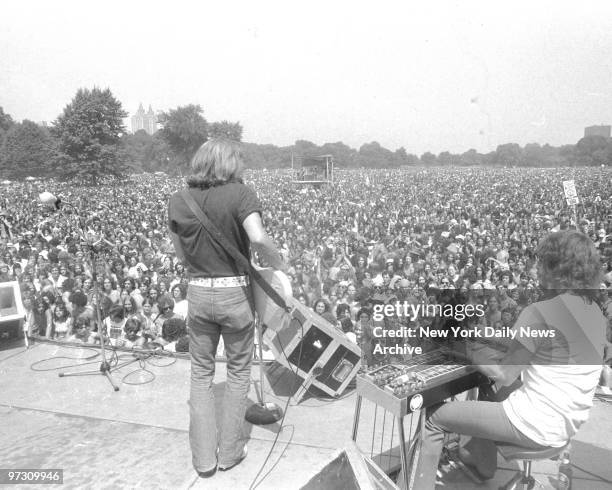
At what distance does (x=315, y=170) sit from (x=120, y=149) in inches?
474

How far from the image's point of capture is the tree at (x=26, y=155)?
25.4 metres

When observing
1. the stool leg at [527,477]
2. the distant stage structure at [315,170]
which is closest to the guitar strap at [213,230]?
the stool leg at [527,477]

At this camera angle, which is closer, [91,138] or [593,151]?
[593,151]

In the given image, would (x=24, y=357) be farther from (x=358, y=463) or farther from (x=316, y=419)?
(x=358, y=463)

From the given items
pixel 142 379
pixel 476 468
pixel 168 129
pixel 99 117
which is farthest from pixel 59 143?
pixel 476 468

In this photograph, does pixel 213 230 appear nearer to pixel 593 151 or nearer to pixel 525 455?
pixel 525 455

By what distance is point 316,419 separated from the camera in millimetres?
2562

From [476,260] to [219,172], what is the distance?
7.35m

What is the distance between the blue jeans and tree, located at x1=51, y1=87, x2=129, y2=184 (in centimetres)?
2074

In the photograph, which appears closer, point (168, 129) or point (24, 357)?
point (24, 357)

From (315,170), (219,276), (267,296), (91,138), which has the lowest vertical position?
(267,296)

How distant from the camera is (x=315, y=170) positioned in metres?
29.6

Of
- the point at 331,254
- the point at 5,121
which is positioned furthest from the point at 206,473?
the point at 5,121

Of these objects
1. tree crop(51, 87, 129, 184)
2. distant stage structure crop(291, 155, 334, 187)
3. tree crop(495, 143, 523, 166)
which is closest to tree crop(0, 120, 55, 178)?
tree crop(51, 87, 129, 184)
